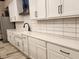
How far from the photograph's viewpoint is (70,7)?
163 centimetres

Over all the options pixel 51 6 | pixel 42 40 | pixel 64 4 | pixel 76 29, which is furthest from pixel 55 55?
pixel 51 6

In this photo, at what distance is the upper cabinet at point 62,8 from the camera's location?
1.55 metres

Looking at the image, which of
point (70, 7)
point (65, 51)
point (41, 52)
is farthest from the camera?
point (41, 52)

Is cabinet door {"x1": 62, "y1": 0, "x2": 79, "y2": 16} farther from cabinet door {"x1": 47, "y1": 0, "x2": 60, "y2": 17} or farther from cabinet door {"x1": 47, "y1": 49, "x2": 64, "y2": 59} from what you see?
cabinet door {"x1": 47, "y1": 49, "x2": 64, "y2": 59}

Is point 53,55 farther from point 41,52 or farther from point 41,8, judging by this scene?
point 41,8

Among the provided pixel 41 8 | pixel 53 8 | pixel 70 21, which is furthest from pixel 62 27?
pixel 41 8

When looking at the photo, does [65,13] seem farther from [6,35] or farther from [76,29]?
[6,35]

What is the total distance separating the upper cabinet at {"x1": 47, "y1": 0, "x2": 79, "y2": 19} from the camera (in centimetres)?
155

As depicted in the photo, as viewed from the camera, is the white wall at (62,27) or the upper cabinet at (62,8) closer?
the upper cabinet at (62,8)

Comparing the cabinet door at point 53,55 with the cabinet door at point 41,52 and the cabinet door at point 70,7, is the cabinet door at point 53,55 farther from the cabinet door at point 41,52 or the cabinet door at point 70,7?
the cabinet door at point 70,7

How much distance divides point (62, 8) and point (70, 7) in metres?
0.18

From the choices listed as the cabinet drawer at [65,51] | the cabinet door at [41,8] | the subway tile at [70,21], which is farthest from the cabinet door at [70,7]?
the cabinet door at [41,8]

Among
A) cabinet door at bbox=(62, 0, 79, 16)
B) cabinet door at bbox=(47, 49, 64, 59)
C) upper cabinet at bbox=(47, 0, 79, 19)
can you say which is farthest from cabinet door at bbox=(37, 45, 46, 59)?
cabinet door at bbox=(62, 0, 79, 16)

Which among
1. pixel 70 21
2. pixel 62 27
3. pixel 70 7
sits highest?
pixel 70 7
